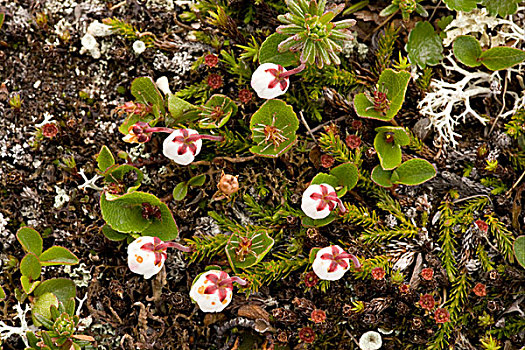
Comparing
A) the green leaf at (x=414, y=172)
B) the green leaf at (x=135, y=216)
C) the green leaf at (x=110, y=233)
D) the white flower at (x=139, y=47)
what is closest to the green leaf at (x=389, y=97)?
the green leaf at (x=414, y=172)

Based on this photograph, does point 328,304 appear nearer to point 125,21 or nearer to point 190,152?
point 190,152

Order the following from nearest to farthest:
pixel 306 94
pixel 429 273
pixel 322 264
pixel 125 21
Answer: pixel 322 264
pixel 429 273
pixel 306 94
pixel 125 21

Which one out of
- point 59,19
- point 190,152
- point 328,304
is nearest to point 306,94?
point 190,152

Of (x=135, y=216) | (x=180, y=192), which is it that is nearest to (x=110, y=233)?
(x=135, y=216)

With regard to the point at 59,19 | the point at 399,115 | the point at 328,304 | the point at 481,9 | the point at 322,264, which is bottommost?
the point at 328,304

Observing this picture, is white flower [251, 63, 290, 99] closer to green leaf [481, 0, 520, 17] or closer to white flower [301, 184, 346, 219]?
white flower [301, 184, 346, 219]

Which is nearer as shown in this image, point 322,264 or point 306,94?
point 322,264
